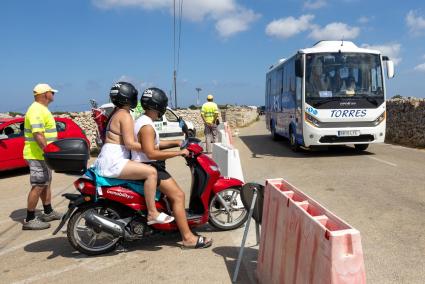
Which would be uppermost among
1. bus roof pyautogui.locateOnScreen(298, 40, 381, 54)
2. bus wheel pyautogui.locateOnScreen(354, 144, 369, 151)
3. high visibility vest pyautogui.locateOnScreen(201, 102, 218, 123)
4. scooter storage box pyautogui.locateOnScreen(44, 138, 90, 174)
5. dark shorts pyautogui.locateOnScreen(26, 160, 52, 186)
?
bus roof pyautogui.locateOnScreen(298, 40, 381, 54)

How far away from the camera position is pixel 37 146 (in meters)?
5.58

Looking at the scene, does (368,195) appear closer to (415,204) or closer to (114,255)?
(415,204)

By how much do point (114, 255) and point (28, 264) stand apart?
0.91m

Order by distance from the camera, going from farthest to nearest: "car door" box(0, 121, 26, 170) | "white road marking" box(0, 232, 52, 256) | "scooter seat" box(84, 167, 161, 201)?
"car door" box(0, 121, 26, 170)
"white road marking" box(0, 232, 52, 256)
"scooter seat" box(84, 167, 161, 201)

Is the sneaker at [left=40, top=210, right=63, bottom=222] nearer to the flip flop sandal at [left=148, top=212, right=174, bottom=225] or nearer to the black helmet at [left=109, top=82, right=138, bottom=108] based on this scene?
the flip flop sandal at [left=148, top=212, right=174, bottom=225]

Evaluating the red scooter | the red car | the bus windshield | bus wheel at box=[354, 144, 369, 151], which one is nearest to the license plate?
the bus windshield

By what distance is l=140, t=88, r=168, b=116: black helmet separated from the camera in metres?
4.27

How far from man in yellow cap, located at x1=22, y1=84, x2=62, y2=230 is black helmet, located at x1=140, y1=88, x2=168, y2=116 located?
199 cm

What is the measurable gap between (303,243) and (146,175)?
2.00 metres

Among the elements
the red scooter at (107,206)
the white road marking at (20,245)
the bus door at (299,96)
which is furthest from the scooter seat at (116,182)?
the bus door at (299,96)

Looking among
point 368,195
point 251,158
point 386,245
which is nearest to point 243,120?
point 251,158

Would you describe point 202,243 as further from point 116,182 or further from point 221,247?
point 116,182

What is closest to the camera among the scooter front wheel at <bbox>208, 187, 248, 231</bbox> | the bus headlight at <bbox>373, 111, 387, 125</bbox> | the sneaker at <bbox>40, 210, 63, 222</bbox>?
the scooter front wheel at <bbox>208, 187, 248, 231</bbox>

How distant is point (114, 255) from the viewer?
176 inches
